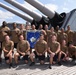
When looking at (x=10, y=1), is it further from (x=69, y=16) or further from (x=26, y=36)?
(x=26, y=36)

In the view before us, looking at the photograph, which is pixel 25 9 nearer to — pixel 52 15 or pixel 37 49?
pixel 52 15

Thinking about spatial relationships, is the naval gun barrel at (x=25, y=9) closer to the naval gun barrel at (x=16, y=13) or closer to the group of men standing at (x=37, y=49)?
the naval gun barrel at (x=16, y=13)

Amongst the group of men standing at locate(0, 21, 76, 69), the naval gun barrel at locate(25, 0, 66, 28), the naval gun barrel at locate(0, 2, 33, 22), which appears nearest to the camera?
the group of men standing at locate(0, 21, 76, 69)

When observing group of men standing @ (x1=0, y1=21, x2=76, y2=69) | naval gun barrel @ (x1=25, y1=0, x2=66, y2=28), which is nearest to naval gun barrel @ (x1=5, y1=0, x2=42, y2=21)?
naval gun barrel @ (x1=25, y1=0, x2=66, y2=28)

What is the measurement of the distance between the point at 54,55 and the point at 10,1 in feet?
20.8

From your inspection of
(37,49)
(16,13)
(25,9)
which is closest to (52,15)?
(25,9)

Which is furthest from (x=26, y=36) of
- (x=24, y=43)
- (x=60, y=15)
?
(x=60, y=15)

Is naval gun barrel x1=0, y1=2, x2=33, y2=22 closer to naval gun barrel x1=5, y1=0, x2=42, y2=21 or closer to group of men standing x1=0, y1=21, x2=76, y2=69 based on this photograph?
naval gun barrel x1=5, y1=0, x2=42, y2=21

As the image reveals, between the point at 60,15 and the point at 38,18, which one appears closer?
the point at 60,15

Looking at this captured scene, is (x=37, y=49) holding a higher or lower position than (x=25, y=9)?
lower

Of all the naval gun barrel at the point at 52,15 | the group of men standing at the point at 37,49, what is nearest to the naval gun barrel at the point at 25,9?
the naval gun barrel at the point at 52,15

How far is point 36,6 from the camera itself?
12.0 metres

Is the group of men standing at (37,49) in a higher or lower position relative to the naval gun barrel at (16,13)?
lower

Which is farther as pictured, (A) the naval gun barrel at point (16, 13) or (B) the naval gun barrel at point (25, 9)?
(A) the naval gun barrel at point (16, 13)
